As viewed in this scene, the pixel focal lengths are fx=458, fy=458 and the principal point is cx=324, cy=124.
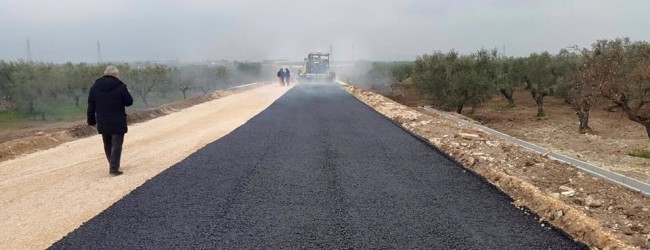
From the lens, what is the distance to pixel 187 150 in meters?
9.49

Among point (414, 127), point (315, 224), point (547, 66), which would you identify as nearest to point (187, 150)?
point (315, 224)

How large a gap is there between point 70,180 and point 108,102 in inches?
52.5

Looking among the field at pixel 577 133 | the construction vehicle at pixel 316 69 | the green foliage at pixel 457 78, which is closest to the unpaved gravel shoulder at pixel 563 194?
the field at pixel 577 133

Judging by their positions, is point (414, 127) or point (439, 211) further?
point (414, 127)

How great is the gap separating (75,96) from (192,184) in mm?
37938

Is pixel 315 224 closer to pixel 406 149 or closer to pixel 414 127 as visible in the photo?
pixel 406 149

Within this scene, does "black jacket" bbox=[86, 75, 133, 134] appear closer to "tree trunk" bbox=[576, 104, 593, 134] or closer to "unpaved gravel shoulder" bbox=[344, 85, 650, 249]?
"unpaved gravel shoulder" bbox=[344, 85, 650, 249]

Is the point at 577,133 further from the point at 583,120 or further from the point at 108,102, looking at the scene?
the point at 108,102

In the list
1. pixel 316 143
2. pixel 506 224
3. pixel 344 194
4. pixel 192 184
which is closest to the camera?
pixel 506 224

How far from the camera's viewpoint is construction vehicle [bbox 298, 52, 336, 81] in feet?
157

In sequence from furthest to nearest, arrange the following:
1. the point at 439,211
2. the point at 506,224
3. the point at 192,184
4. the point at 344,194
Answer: the point at 192,184 → the point at 344,194 → the point at 439,211 → the point at 506,224

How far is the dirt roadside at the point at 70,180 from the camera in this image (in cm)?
496

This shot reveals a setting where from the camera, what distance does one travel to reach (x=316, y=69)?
48.6m

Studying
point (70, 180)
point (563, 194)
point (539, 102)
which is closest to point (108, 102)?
point (70, 180)
